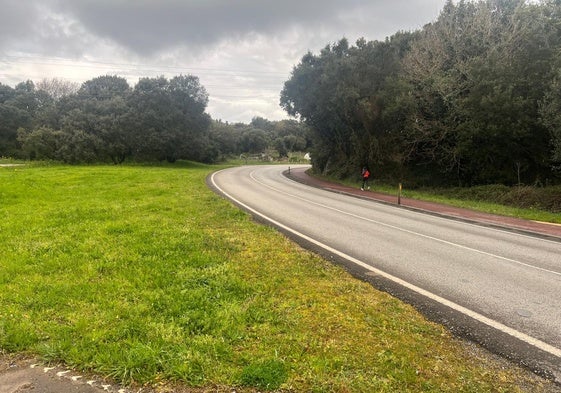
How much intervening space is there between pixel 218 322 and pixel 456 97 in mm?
23348

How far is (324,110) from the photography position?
33.5m

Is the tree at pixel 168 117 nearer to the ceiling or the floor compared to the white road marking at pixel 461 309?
nearer to the ceiling

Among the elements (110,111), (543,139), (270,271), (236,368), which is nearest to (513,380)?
(236,368)

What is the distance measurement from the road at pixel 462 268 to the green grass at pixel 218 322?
621mm

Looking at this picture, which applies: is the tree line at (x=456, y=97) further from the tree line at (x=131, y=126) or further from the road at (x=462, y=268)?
the tree line at (x=131, y=126)

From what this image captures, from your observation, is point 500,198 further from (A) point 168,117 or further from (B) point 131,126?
(B) point 131,126

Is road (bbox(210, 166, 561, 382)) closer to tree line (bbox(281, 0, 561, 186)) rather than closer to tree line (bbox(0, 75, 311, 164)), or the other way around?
tree line (bbox(281, 0, 561, 186))

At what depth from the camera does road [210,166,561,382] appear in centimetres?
495

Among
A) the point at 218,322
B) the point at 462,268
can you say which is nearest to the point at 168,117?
the point at 462,268

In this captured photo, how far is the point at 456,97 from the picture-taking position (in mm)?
23625

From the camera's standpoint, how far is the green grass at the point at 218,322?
3695 mm

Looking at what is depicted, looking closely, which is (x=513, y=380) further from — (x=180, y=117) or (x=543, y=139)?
(x=180, y=117)

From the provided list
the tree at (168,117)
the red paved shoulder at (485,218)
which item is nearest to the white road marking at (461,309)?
the red paved shoulder at (485,218)

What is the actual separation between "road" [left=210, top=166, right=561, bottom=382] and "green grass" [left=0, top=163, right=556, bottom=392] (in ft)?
2.04
